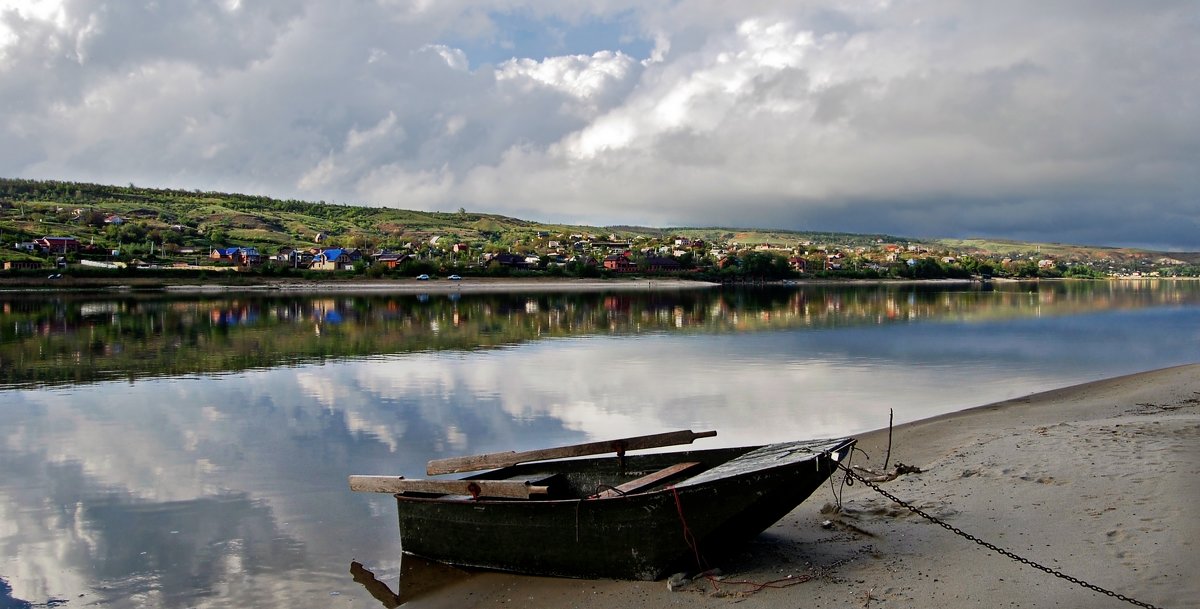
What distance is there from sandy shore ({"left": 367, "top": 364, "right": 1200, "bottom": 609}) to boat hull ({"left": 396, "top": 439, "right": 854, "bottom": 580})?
23 centimetres

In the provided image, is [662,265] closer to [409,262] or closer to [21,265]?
[409,262]

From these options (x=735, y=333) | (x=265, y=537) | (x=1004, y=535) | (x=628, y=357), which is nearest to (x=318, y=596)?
(x=265, y=537)

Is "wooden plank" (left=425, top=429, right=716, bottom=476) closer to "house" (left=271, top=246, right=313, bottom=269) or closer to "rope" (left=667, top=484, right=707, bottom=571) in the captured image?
"rope" (left=667, top=484, right=707, bottom=571)

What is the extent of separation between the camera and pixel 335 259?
14550 centimetres

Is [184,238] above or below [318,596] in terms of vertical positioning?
above

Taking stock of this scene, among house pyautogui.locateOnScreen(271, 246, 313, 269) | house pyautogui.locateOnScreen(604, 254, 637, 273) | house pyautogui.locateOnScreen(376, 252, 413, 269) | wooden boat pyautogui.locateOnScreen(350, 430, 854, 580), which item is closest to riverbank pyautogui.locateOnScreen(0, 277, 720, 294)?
house pyautogui.locateOnScreen(376, 252, 413, 269)

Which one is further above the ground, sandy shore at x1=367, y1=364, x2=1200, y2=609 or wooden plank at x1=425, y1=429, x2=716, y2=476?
wooden plank at x1=425, y1=429, x2=716, y2=476

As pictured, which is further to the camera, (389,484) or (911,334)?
(911,334)

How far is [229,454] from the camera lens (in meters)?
16.2

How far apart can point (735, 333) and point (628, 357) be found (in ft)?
47.0

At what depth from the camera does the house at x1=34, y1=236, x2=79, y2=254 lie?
394ft

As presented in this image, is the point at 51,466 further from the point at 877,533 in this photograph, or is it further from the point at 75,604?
the point at 877,533

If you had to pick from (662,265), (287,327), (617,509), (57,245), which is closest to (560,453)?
(617,509)

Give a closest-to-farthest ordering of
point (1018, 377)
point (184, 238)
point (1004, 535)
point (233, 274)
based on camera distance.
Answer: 1. point (1004, 535)
2. point (1018, 377)
3. point (233, 274)
4. point (184, 238)
